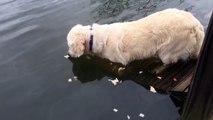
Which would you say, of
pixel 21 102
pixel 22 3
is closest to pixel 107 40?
pixel 21 102

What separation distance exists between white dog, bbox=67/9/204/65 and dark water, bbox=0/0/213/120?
553 mm

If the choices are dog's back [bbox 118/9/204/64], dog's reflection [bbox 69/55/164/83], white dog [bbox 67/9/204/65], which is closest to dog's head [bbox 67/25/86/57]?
white dog [bbox 67/9/204/65]

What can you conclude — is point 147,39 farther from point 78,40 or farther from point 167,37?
point 78,40

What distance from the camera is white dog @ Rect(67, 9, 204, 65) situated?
17.4 ft

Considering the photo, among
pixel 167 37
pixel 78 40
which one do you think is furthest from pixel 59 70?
pixel 167 37

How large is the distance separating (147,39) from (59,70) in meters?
1.99

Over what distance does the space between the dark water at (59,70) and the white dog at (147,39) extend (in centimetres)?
55

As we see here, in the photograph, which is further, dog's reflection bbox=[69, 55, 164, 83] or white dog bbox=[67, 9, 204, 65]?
dog's reflection bbox=[69, 55, 164, 83]

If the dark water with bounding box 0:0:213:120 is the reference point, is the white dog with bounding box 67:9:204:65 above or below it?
above

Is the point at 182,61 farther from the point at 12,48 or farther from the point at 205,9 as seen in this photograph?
the point at 12,48

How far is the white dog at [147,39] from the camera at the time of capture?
5.32 m

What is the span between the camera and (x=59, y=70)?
255 inches

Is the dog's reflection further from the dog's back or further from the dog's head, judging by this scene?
the dog's head

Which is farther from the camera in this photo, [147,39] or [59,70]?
[59,70]
